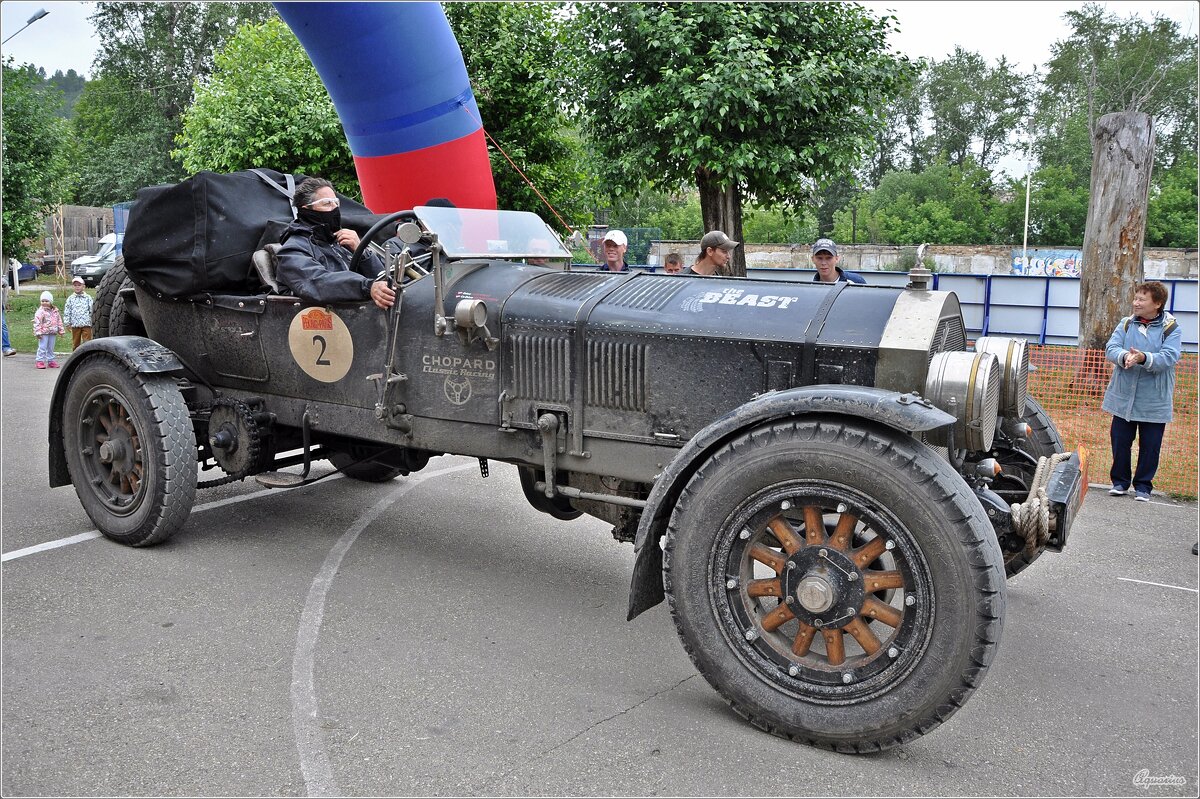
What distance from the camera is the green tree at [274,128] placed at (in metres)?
13.5

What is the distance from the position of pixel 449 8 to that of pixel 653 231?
24.7 m

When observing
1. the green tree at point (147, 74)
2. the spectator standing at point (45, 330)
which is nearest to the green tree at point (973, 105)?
the green tree at point (147, 74)

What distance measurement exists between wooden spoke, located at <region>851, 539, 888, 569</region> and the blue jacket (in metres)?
4.78

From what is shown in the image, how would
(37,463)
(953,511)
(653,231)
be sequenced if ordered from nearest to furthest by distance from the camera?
(953,511), (37,463), (653,231)

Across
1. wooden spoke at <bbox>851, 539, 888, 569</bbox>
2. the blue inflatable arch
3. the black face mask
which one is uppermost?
the blue inflatable arch

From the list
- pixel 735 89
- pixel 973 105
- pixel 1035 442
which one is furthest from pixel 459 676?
pixel 973 105

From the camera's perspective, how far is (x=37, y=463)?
763cm

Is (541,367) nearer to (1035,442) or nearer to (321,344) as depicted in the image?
(321,344)

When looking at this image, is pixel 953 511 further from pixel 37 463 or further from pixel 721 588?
pixel 37 463

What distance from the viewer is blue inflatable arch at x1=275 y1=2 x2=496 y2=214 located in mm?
7152

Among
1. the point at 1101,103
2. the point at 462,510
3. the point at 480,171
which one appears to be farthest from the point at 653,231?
the point at 462,510

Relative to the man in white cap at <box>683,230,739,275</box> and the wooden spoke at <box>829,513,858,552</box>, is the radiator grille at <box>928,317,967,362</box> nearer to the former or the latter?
the wooden spoke at <box>829,513,858,552</box>

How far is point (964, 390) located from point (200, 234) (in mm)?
4236

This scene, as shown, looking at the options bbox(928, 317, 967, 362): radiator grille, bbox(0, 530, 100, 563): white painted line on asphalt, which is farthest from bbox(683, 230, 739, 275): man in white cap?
bbox(0, 530, 100, 563): white painted line on asphalt
